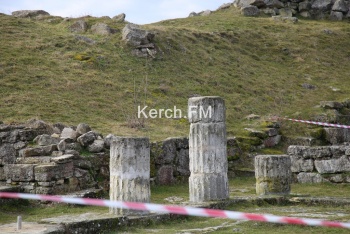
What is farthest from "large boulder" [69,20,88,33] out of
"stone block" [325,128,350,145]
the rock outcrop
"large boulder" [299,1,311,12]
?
"large boulder" [299,1,311,12]

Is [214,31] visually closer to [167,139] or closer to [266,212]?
[167,139]

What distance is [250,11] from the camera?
4375 cm

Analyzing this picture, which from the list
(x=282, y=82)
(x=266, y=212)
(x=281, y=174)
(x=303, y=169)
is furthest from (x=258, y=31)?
(x=266, y=212)

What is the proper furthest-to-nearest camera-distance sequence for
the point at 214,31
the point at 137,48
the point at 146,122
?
1. the point at 214,31
2. the point at 137,48
3. the point at 146,122

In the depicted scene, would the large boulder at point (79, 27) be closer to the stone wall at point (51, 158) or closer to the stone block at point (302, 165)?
the stone wall at point (51, 158)

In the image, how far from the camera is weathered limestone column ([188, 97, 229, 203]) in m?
15.4

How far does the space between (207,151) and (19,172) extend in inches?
175

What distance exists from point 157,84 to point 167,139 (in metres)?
8.52

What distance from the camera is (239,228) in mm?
12266

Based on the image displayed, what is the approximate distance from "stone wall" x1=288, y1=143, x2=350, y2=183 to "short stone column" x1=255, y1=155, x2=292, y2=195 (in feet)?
9.01

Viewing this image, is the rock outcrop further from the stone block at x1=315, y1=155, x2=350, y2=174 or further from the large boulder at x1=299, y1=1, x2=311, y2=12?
the large boulder at x1=299, y1=1, x2=311, y2=12

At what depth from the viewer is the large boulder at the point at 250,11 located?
143 feet

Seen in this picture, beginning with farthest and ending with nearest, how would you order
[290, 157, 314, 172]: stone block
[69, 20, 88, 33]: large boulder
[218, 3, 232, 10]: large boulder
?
1. [218, 3, 232, 10]: large boulder
2. [69, 20, 88, 33]: large boulder
3. [290, 157, 314, 172]: stone block

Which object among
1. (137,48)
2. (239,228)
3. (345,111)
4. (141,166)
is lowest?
(239,228)
